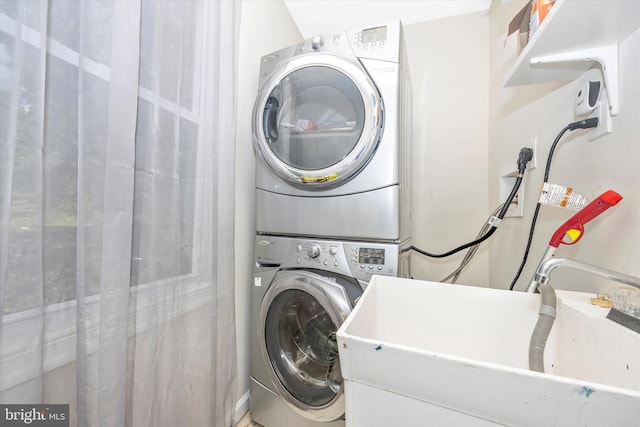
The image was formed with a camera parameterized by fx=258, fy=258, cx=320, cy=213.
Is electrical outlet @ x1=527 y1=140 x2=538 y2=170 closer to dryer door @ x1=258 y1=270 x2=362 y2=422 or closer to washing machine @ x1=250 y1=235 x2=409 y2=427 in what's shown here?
washing machine @ x1=250 y1=235 x2=409 y2=427

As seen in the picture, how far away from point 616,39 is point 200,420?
1759mm

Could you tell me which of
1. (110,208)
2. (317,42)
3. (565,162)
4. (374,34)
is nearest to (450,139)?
(565,162)

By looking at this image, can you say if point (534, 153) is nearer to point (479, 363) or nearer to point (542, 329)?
point (542, 329)

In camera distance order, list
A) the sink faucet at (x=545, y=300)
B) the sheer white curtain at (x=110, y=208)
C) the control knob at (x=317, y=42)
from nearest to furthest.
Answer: the sheer white curtain at (x=110, y=208) → the sink faucet at (x=545, y=300) → the control knob at (x=317, y=42)

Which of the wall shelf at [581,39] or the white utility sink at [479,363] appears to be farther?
the wall shelf at [581,39]

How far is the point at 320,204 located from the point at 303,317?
0.56 metres

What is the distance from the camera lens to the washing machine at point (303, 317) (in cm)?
105

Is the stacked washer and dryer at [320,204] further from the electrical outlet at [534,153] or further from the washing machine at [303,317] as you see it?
the electrical outlet at [534,153]

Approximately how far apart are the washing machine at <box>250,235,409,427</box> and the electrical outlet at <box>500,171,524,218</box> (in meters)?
0.72

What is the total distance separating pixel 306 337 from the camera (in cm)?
126

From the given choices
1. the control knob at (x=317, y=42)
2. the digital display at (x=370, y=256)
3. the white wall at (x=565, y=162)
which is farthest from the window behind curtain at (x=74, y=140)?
the white wall at (x=565, y=162)

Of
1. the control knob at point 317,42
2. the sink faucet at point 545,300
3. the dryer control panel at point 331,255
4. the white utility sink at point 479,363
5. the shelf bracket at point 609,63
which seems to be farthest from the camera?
the control knob at point 317,42

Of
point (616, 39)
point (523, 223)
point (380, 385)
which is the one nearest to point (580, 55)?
point (616, 39)

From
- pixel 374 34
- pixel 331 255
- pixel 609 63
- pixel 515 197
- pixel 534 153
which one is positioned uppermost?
pixel 374 34
